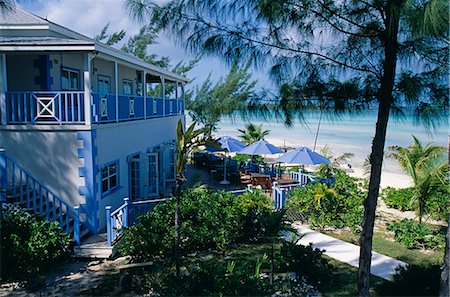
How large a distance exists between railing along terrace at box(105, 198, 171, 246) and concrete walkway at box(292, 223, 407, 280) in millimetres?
4513

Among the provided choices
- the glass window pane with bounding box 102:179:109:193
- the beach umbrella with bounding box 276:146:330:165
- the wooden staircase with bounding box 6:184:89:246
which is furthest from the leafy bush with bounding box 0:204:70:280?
the beach umbrella with bounding box 276:146:330:165

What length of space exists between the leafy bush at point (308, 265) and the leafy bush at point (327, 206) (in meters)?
4.19

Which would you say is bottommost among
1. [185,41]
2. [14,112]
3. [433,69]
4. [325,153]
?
[325,153]

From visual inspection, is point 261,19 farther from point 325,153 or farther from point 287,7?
point 325,153

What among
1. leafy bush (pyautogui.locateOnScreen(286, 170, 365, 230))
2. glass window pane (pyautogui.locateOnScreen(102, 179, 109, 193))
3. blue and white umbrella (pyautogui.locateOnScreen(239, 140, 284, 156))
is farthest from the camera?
blue and white umbrella (pyautogui.locateOnScreen(239, 140, 284, 156))

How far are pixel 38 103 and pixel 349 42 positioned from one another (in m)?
8.44

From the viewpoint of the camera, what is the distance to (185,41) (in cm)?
532

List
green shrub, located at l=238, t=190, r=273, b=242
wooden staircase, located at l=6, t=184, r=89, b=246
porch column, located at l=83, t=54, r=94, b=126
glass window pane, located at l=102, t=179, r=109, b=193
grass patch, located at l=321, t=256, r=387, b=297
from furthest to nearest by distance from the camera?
glass window pane, located at l=102, t=179, r=109, b=193, green shrub, located at l=238, t=190, r=273, b=242, porch column, located at l=83, t=54, r=94, b=126, wooden staircase, located at l=6, t=184, r=89, b=246, grass patch, located at l=321, t=256, r=387, b=297

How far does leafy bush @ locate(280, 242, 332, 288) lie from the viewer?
7656mm

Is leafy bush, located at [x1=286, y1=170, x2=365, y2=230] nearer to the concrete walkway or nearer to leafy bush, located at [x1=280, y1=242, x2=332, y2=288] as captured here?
the concrete walkway

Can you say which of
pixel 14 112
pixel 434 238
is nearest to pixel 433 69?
pixel 434 238

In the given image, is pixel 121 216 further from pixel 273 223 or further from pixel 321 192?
pixel 321 192

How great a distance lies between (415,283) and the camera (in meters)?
6.00

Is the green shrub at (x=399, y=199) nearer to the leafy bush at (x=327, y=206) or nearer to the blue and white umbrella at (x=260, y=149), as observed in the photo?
the leafy bush at (x=327, y=206)
